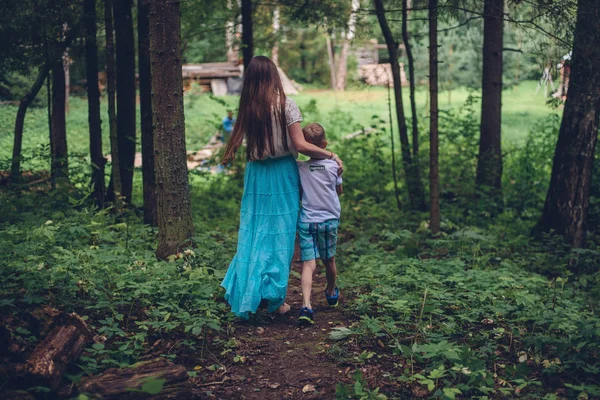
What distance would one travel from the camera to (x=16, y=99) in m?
11.4

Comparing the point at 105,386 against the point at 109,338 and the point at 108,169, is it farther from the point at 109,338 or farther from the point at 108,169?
the point at 108,169

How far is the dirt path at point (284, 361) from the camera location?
4160 mm

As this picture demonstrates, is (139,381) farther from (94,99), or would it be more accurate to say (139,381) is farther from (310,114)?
(310,114)

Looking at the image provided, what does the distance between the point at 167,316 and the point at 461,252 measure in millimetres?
4404

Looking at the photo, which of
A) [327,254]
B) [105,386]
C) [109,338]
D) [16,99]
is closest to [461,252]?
[327,254]

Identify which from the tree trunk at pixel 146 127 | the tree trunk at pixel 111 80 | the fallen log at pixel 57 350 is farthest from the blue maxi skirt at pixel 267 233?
the tree trunk at pixel 111 80

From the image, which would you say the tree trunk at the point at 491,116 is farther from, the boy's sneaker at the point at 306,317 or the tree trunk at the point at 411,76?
the boy's sneaker at the point at 306,317

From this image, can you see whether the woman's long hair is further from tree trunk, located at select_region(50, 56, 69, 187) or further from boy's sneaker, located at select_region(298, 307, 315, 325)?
tree trunk, located at select_region(50, 56, 69, 187)

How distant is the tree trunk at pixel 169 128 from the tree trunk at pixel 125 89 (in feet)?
10.0

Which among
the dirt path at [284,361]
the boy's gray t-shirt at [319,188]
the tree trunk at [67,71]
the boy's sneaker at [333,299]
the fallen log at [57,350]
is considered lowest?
the dirt path at [284,361]

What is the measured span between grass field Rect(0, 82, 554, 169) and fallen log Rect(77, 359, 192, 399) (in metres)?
6.07

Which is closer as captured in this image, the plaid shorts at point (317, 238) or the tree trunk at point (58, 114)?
the plaid shorts at point (317, 238)

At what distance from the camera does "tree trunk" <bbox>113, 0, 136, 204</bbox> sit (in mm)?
9125

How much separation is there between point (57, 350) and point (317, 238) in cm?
233
